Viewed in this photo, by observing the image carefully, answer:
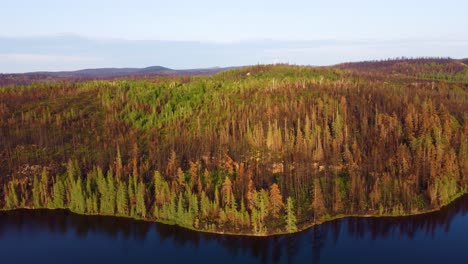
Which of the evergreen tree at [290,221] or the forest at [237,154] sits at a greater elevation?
the forest at [237,154]

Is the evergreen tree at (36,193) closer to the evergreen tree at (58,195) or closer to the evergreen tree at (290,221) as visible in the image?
the evergreen tree at (58,195)

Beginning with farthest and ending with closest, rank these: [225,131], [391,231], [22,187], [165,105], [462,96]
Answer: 1. [462,96]
2. [165,105]
3. [225,131]
4. [22,187]
5. [391,231]

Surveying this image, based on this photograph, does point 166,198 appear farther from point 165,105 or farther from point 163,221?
point 165,105

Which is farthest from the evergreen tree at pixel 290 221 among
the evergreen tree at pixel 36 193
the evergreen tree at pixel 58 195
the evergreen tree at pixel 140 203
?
Result: the evergreen tree at pixel 36 193

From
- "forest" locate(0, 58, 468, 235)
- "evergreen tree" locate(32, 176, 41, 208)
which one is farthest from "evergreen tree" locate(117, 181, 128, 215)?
"evergreen tree" locate(32, 176, 41, 208)

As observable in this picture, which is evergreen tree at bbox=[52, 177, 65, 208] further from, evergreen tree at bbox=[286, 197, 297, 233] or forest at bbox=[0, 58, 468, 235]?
evergreen tree at bbox=[286, 197, 297, 233]

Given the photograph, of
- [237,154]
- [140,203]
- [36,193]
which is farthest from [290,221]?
[36,193]

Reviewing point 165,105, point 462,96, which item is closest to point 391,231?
point 165,105

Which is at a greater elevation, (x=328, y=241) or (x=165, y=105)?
(x=165, y=105)
